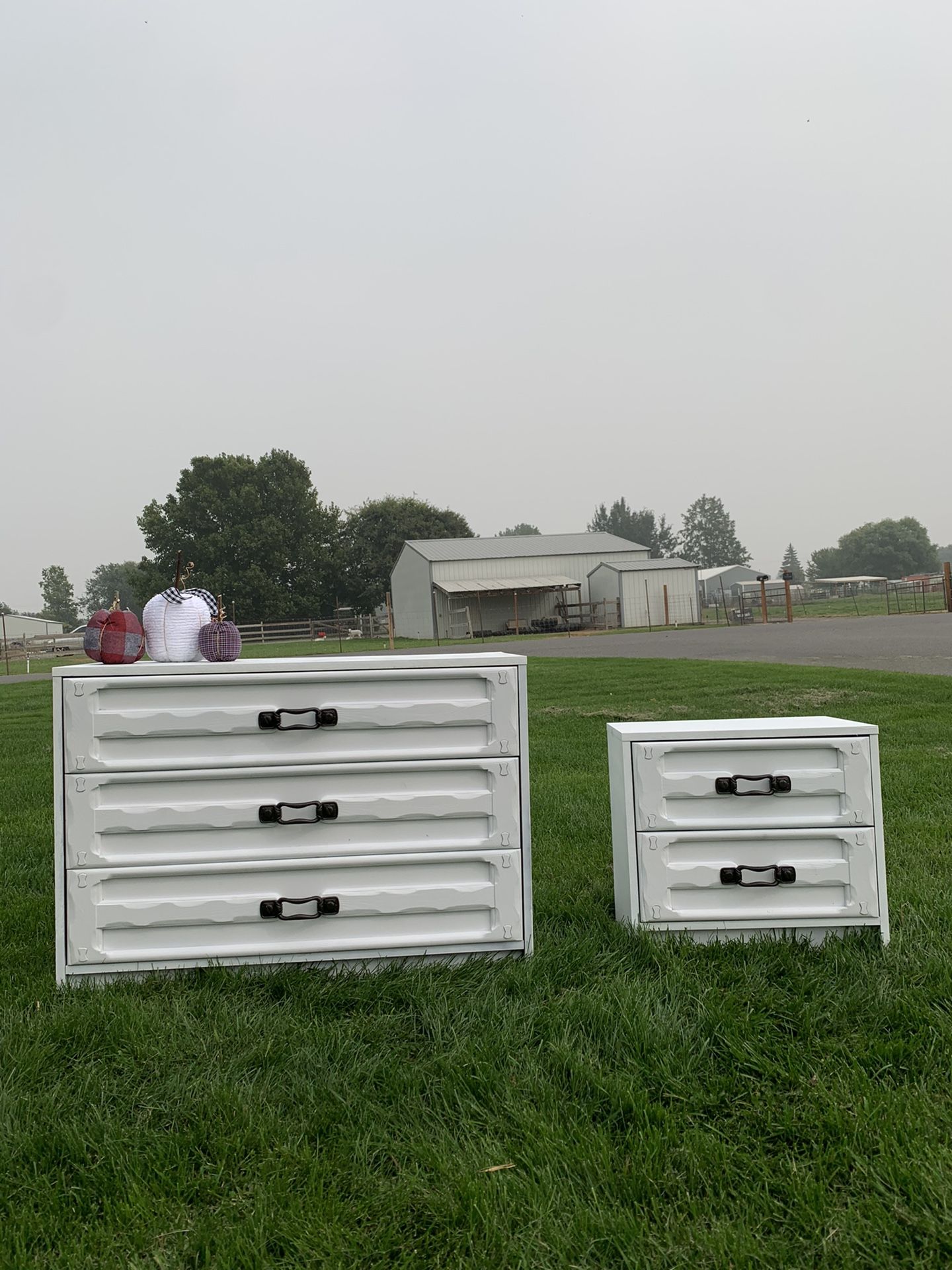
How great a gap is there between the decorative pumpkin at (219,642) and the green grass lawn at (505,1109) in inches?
39.0

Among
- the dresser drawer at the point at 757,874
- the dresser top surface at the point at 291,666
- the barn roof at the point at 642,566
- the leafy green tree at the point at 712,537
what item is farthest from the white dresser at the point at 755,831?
the leafy green tree at the point at 712,537

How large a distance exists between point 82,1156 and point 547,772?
15.1 ft

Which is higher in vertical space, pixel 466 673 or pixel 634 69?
pixel 634 69

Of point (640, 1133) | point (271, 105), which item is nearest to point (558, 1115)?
point (640, 1133)

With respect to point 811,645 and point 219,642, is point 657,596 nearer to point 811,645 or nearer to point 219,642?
point 811,645

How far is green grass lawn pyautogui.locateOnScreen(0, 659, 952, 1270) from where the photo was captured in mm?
1677

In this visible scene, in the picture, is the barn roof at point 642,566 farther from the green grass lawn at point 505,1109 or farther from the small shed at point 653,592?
the green grass lawn at point 505,1109

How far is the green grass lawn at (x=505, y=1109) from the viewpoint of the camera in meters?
1.68

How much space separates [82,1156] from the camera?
197 cm

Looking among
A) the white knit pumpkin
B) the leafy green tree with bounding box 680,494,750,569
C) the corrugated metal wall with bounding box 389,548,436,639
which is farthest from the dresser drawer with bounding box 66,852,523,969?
the leafy green tree with bounding box 680,494,750,569

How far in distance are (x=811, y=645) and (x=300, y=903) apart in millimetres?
16648

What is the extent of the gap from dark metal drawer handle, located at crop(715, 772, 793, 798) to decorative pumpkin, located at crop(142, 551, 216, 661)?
5.86 feet

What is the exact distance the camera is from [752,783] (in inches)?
118

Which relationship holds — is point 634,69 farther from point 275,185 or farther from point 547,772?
point 547,772
